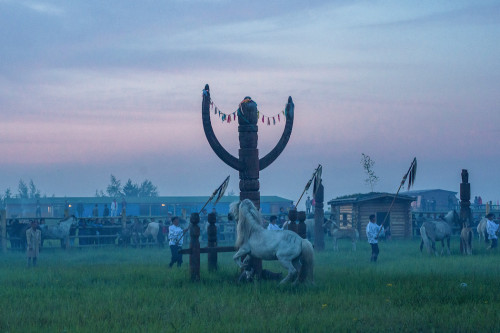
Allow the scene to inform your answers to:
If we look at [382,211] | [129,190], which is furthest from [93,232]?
[129,190]

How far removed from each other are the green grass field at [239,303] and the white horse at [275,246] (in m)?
0.49

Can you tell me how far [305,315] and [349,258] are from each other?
1619cm

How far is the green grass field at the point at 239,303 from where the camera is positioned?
9930 mm

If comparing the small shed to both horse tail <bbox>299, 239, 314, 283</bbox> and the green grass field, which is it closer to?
the green grass field

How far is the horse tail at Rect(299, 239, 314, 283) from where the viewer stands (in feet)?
47.4

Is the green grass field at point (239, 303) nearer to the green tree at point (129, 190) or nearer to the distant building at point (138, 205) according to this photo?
the distant building at point (138, 205)

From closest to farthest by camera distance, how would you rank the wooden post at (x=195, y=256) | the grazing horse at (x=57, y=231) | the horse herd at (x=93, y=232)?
the wooden post at (x=195, y=256)
the grazing horse at (x=57, y=231)
the horse herd at (x=93, y=232)

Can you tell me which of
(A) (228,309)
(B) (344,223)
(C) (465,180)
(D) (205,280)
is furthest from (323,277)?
(B) (344,223)

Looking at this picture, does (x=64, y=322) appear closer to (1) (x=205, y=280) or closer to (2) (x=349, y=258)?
(1) (x=205, y=280)

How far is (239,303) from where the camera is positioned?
12.0 metres

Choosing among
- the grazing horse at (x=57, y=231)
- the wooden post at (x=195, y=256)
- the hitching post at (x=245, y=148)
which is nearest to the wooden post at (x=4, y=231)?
the grazing horse at (x=57, y=231)

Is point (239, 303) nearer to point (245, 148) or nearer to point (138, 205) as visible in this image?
point (245, 148)

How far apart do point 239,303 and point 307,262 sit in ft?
9.56

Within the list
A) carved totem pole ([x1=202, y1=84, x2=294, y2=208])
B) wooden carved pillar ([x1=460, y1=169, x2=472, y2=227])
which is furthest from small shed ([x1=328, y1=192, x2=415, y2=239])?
carved totem pole ([x1=202, y1=84, x2=294, y2=208])
